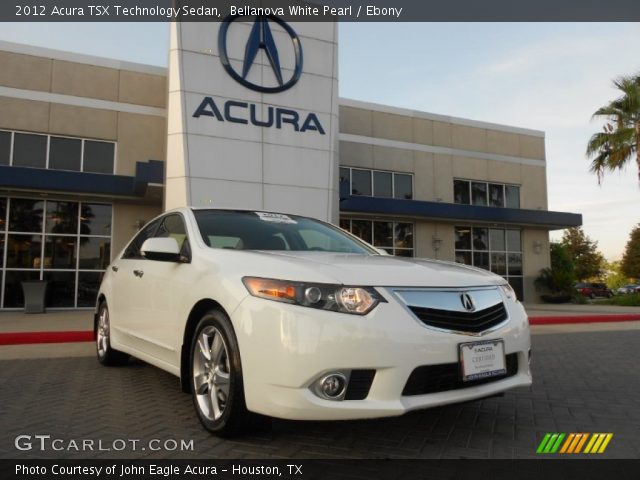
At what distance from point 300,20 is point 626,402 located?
46.2ft

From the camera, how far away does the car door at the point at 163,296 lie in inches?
141

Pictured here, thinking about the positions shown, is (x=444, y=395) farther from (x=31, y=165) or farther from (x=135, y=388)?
(x=31, y=165)

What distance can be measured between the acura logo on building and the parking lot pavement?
10.8 metres

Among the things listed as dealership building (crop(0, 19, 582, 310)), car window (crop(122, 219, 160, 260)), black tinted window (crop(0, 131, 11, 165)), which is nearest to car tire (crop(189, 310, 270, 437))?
car window (crop(122, 219, 160, 260))

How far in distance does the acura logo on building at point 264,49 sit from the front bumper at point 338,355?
12.7m

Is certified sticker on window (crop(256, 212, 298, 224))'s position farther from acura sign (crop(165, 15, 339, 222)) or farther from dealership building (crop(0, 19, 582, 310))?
dealership building (crop(0, 19, 582, 310))

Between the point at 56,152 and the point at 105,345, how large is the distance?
12.1m

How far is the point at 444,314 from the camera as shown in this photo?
2824 mm

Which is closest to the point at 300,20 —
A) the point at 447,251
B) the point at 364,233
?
the point at 364,233

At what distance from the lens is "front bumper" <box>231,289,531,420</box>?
2584 millimetres

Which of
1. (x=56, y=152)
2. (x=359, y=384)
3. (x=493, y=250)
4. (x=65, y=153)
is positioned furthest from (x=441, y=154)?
(x=359, y=384)

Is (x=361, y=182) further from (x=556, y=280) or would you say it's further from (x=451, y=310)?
(x=451, y=310)

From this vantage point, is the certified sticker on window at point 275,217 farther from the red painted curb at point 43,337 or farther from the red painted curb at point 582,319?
the red painted curb at point 582,319

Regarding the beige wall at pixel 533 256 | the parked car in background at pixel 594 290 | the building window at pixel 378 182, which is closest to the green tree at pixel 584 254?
the parked car in background at pixel 594 290
